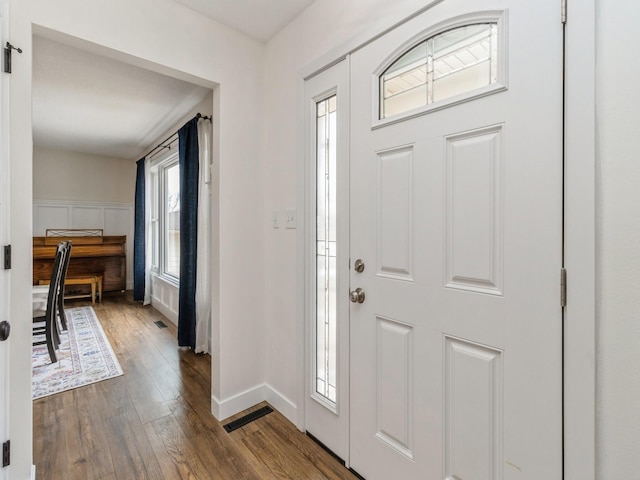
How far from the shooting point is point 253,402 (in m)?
2.14

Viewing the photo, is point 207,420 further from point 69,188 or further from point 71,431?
point 69,188

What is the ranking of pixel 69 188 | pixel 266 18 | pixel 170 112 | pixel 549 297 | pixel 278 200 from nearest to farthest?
pixel 549 297
pixel 266 18
pixel 278 200
pixel 170 112
pixel 69 188

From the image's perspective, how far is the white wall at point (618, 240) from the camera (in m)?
0.84

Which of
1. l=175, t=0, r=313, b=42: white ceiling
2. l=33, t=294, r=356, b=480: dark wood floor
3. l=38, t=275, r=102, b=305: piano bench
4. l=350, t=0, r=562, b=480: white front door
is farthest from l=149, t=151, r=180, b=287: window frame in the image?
l=350, t=0, r=562, b=480: white front door

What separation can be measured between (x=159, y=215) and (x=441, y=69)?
468 centimetres

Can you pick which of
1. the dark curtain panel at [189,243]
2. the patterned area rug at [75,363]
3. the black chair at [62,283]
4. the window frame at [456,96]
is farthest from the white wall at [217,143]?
the black chair at [62,283]

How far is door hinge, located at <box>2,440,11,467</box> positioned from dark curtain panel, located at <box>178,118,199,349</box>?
176 cm

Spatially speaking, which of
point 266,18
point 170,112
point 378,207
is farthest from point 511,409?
point 170,112

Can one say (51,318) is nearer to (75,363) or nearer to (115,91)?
(75,363)

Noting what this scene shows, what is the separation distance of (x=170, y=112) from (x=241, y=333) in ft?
9.35

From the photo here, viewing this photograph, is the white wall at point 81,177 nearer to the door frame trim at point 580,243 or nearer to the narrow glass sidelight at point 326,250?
the narrow glass sidelight at point 326,250

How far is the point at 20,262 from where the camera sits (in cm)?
135

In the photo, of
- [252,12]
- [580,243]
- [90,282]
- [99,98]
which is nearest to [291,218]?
[252,12]

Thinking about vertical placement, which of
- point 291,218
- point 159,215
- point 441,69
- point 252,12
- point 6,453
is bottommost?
point 6,453
